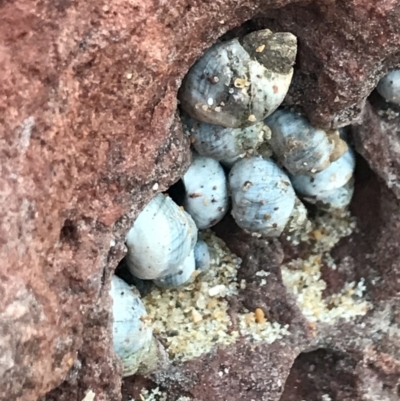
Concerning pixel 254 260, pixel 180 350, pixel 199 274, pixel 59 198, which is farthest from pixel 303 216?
pixel 59 198

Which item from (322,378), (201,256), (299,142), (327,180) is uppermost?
(299,142)

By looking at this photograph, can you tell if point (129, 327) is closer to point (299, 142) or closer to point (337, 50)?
point (299, 142)

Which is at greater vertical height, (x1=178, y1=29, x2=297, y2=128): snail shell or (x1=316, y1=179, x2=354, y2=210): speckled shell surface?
Result: (x1=178, y1=29, x2=297, y2=128): snail shell

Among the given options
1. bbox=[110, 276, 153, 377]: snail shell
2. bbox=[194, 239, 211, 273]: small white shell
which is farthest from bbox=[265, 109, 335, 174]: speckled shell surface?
bbox=[110, 276, 153, 377]: snail shell

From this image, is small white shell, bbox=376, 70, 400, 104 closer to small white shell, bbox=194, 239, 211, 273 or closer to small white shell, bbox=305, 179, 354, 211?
small white shell, bbox=305, 179, 354, 211

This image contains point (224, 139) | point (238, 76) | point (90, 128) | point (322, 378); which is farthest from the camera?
point (322, 378)

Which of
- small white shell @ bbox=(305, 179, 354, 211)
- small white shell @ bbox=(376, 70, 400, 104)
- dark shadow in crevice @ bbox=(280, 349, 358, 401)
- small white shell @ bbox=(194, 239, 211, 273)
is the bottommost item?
dark shadow in crevice @ bbox=(280, 349, 358, 401)

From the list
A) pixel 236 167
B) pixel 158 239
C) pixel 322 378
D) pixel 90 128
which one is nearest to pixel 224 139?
pixel 236 167

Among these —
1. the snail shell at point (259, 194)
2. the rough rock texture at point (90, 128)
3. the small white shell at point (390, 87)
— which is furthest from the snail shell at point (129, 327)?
the small white shell at point (390, 87)
